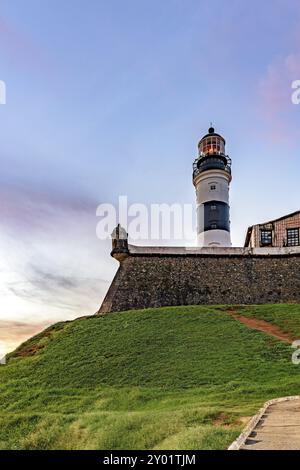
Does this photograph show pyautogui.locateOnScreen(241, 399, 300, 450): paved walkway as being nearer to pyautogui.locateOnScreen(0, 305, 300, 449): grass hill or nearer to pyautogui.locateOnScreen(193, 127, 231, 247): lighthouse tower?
pyautogui.locateOnScreen(0, 305, 300, 449): grass hill

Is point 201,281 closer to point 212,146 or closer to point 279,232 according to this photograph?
point 279,232

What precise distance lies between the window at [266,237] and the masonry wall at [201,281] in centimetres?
382

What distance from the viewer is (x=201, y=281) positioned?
30812 millimetres

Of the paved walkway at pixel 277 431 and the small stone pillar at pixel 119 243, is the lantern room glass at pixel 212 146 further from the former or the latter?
the paved walkway at pixel 277 431

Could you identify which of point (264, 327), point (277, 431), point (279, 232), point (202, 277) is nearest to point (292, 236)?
point (279, 232)

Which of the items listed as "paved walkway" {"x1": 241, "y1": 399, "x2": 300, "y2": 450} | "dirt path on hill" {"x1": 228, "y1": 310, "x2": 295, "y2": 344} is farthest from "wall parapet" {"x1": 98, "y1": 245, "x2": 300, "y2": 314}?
"paved walkway" {"x1": 241, "y1": 399, "x2": 300, "y2": 450}

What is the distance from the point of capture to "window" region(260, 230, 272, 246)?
35.5 metres

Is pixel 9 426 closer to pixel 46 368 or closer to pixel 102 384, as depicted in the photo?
pixel 102 384

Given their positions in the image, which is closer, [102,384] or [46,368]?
[102,384]

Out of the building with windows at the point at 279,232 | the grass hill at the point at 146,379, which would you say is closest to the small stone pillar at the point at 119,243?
the grass hill at the point at 146,379
